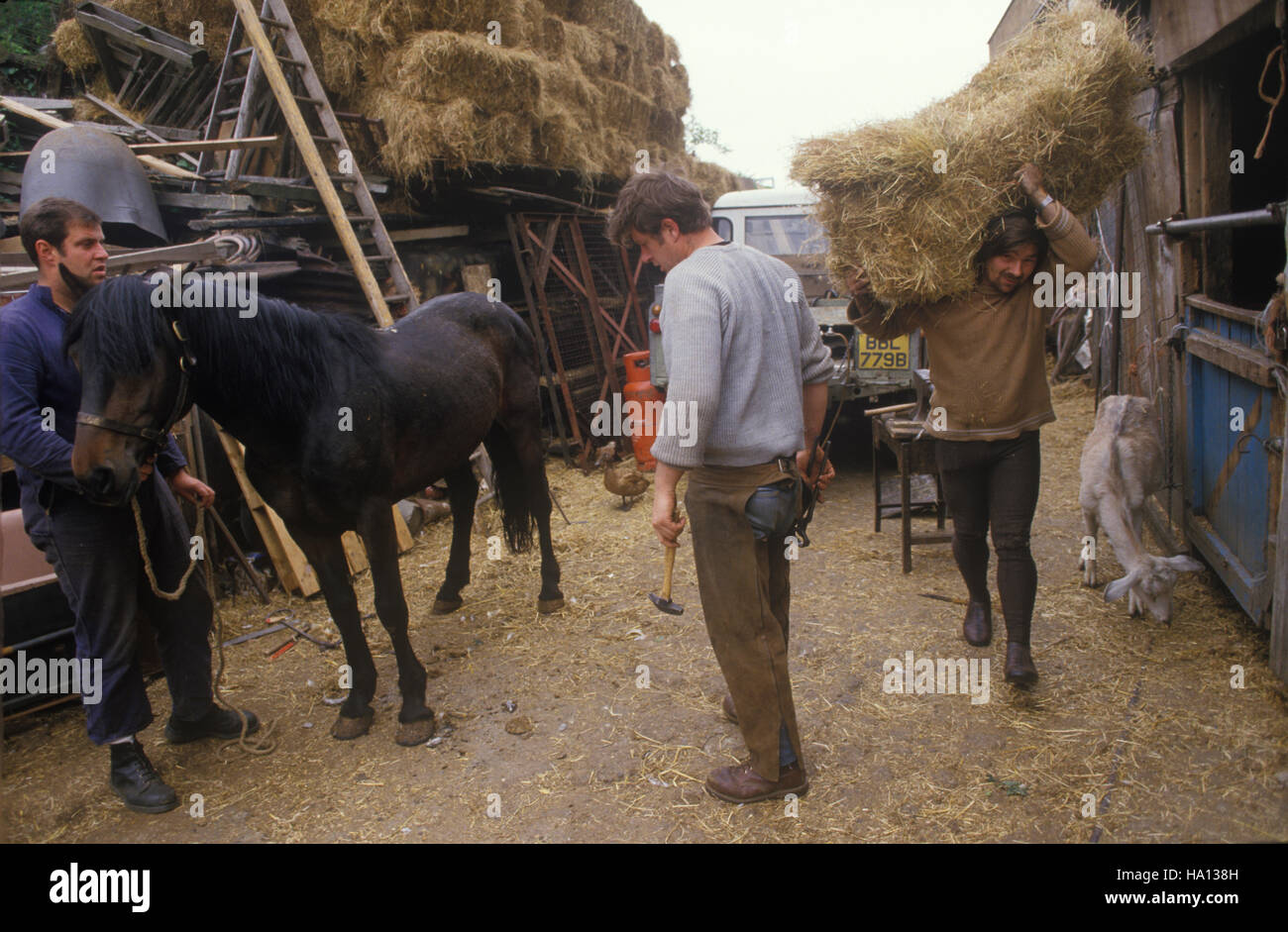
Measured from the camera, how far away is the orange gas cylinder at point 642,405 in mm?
7082

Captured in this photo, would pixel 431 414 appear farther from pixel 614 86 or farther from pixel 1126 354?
pixel 614 86

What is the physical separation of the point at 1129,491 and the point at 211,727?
15.0 ft

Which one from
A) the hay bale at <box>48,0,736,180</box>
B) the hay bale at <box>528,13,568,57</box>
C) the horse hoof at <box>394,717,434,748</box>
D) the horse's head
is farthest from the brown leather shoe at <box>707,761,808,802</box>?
the hay bale at <box>528,13,568,57</box>

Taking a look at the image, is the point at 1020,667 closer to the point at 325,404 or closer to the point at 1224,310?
the point at 1224,310

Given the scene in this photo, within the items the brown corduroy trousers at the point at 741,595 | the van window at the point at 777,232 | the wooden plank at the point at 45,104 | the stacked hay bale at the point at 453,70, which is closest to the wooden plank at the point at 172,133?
the wooden plank at the point at 45,104

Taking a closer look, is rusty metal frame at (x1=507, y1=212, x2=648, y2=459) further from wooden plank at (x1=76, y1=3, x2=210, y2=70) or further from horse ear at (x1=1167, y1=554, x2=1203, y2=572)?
horse ear at (x1=1167, y1=554, x2=1203, y2=572)

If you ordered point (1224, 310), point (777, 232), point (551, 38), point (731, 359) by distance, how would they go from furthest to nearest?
point (551, 38) < point (777, 232) < point (1224, 310) < point (731, 359)

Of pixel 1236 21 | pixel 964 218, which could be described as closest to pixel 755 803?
pixel 964 218

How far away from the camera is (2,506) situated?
13.9 feet

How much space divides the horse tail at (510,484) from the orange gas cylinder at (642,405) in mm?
2263

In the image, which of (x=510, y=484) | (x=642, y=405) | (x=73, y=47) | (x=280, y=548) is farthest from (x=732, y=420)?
(x=73, y=47)

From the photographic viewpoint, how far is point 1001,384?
122 inches

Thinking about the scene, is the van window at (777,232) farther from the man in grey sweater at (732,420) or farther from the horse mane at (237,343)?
the man in grey sweater at (732,420)

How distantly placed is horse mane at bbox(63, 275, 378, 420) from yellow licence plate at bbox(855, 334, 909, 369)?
4.08 m
